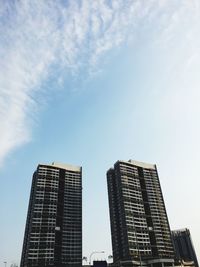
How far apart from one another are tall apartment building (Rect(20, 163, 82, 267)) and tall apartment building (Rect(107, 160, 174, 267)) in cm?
2053

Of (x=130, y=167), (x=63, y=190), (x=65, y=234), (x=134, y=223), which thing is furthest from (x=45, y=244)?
(x=130, y=167)

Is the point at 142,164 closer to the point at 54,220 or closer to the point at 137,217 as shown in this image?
the point at 137,217

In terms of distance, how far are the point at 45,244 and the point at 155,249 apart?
55049 mm

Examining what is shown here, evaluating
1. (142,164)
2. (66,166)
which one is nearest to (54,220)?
(66,166)

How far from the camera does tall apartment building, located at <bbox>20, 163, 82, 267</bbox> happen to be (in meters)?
121

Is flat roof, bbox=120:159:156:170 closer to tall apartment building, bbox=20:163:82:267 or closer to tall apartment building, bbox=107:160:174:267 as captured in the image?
tall apartment building, bbox=107:160:174:267

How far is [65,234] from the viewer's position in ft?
437

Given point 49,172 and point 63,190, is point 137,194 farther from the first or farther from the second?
point 49,172

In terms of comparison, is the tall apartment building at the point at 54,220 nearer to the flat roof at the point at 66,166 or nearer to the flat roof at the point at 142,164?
the flat roof at the point at 66,166

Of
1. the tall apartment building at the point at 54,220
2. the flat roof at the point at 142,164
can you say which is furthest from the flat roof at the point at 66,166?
the flat roof at the point at 142,164

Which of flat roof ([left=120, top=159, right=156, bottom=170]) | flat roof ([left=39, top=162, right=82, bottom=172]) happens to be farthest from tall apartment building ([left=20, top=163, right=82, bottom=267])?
flat roof ([left=120, top=159, right=156, bottom=170])

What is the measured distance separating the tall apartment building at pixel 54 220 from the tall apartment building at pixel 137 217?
20530 millimetres

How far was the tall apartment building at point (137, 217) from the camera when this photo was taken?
4835 inches

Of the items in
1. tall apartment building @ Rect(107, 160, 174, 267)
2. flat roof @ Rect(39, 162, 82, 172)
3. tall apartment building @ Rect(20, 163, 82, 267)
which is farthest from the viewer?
flat roof @ Rect(39, 162, 82, 172)
